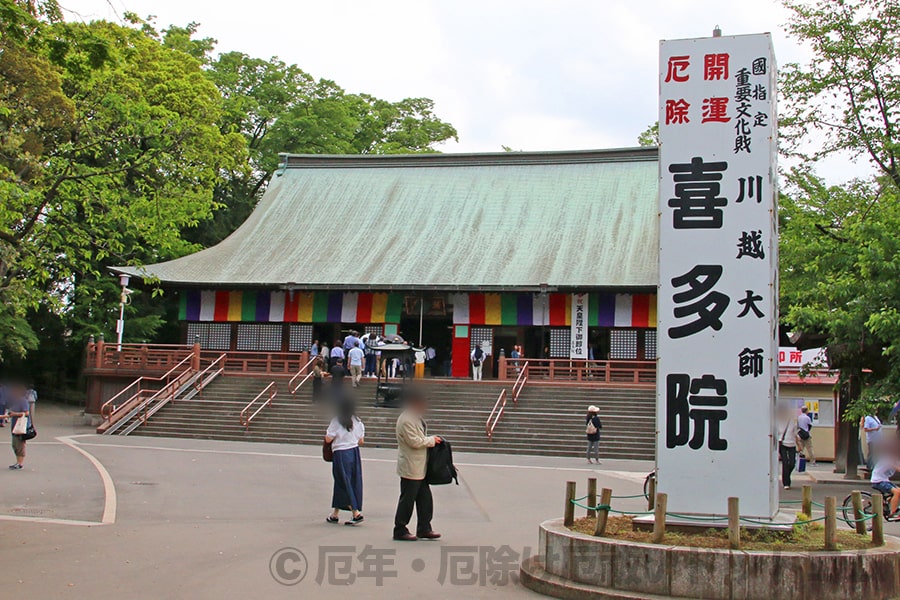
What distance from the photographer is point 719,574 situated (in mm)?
6633

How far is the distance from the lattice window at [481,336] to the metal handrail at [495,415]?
226 inches

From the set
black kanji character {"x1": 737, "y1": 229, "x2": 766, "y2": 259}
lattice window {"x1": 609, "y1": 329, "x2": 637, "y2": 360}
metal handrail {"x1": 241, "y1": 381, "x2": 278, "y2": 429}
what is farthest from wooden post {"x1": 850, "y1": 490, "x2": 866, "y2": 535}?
lattice window {"x1": 609, "y1": 329, "x2": 637, "y2": 360}

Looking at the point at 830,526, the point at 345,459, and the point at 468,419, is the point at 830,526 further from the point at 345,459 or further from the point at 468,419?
the point at 468,419

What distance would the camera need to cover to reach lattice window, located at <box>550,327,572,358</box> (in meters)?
30.7

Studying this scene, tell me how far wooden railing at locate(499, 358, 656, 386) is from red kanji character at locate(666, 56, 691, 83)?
18917 mm

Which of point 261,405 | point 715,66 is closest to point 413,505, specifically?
point 715,66

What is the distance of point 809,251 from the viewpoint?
1817 centimetres

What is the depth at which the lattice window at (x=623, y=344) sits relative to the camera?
99.6 ft

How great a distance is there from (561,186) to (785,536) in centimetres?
2966

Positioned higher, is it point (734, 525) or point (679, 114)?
point (679, 114)

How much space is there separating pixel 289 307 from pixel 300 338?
1212 mm

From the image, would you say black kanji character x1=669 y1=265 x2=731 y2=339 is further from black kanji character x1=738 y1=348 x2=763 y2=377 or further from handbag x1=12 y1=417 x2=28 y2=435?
handbag x1=12 y1=417 x2=28 y2=435

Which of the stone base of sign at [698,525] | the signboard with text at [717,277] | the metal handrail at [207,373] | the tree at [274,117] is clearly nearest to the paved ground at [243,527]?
the stone base of sign at [698,525]

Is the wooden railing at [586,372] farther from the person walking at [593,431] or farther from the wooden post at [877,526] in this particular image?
the wooden post at [877,526]
